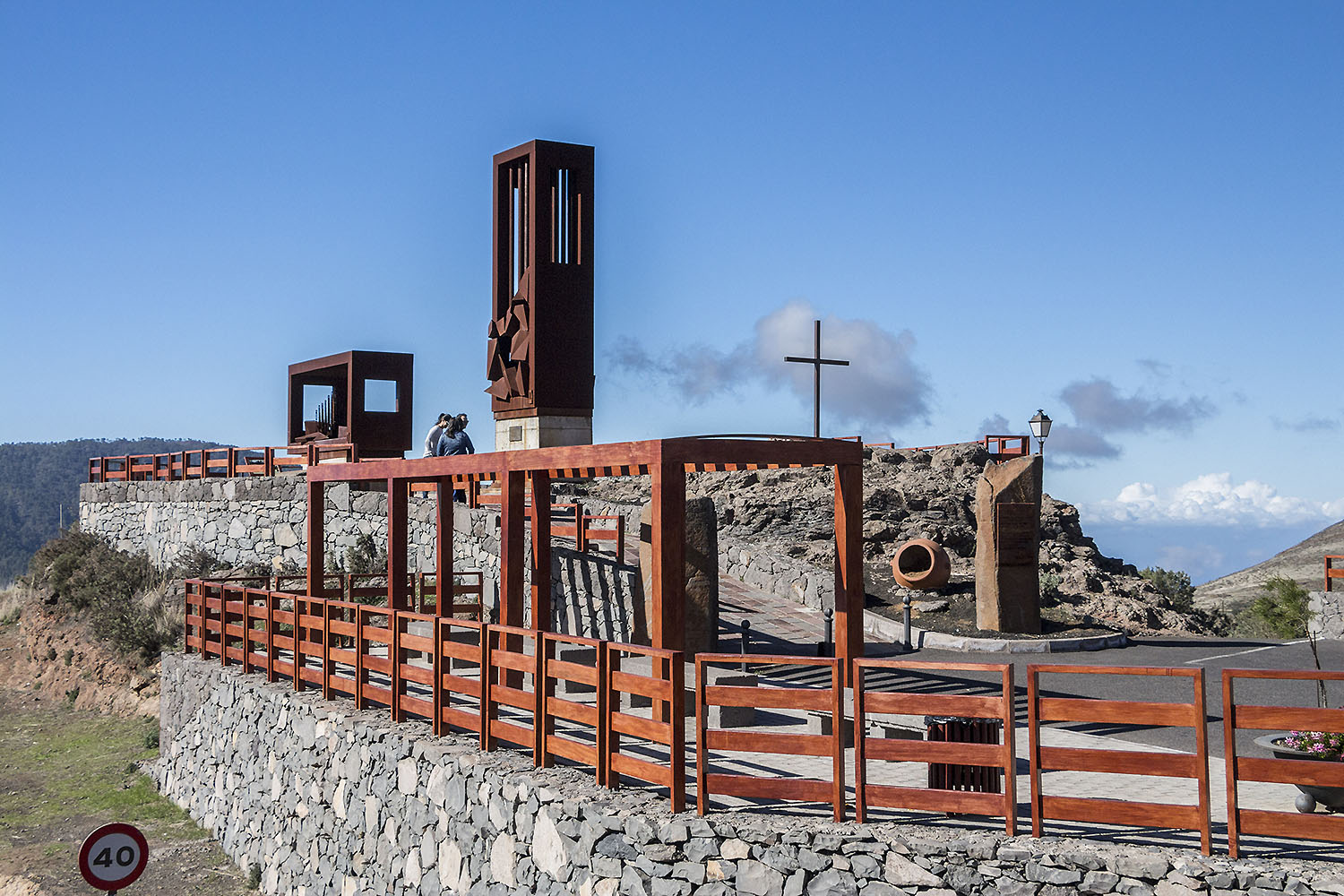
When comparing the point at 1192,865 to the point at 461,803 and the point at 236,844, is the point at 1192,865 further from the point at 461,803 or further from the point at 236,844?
the point at 236,844

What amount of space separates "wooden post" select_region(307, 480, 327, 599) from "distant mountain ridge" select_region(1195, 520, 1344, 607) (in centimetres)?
3082

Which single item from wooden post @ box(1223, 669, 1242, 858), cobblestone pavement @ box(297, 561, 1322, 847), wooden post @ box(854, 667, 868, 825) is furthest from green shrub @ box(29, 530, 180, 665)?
wooden post @ box(1223, 669, 1242, 858)

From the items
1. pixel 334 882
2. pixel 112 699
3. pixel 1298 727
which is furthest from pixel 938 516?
pixel 1298 727

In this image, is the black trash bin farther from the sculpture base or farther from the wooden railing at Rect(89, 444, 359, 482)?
the wooden railing at Rect(89, 444, 359, 482)

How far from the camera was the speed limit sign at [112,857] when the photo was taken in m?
8.39

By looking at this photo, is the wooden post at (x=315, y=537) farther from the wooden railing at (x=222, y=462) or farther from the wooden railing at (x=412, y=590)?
the wooden railing at (x=222, y=462)

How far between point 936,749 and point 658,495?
355 centimetres

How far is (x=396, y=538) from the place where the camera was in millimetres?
13711

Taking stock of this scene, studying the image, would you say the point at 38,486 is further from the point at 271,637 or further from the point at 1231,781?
the point at 1231,781

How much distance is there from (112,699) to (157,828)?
7.99 metres

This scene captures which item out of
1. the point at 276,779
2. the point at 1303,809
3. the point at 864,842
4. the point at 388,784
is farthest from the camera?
the point at 276,779

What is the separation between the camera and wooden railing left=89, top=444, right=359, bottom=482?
2633 cm

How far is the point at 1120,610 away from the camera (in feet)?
69.9

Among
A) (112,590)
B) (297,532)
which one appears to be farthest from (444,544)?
(112,590)
